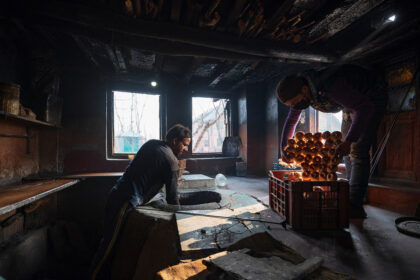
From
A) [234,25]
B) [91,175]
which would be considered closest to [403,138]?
[234,25]

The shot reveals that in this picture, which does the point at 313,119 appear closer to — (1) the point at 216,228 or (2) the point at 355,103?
(2) the point at 355,103

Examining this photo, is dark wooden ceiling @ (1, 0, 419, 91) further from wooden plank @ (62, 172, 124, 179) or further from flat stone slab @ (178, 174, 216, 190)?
wooden plank @ (62, 172, 124, 179)

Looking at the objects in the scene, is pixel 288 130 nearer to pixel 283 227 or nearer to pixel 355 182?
pixel 355 182

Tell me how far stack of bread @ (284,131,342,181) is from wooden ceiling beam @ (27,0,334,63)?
1.88m

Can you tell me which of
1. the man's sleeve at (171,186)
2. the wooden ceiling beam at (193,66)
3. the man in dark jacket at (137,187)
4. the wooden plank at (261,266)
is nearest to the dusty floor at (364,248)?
the wooden plank at (261,266)

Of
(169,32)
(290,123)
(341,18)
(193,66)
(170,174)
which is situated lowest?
(170,174)

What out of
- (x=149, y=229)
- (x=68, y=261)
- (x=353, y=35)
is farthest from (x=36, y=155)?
(x=353, y=35)

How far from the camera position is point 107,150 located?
5.65 meters

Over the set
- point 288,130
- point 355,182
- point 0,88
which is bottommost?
point 355,182

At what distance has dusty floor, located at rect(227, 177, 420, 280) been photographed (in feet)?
4.68

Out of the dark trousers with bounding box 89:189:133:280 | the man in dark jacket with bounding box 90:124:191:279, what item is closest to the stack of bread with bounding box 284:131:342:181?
the man in dark jacket with bounding box 90:124:191:279

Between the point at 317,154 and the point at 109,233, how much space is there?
9.28 ft

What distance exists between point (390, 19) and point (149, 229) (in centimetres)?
481

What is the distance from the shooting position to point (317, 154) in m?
2.49
